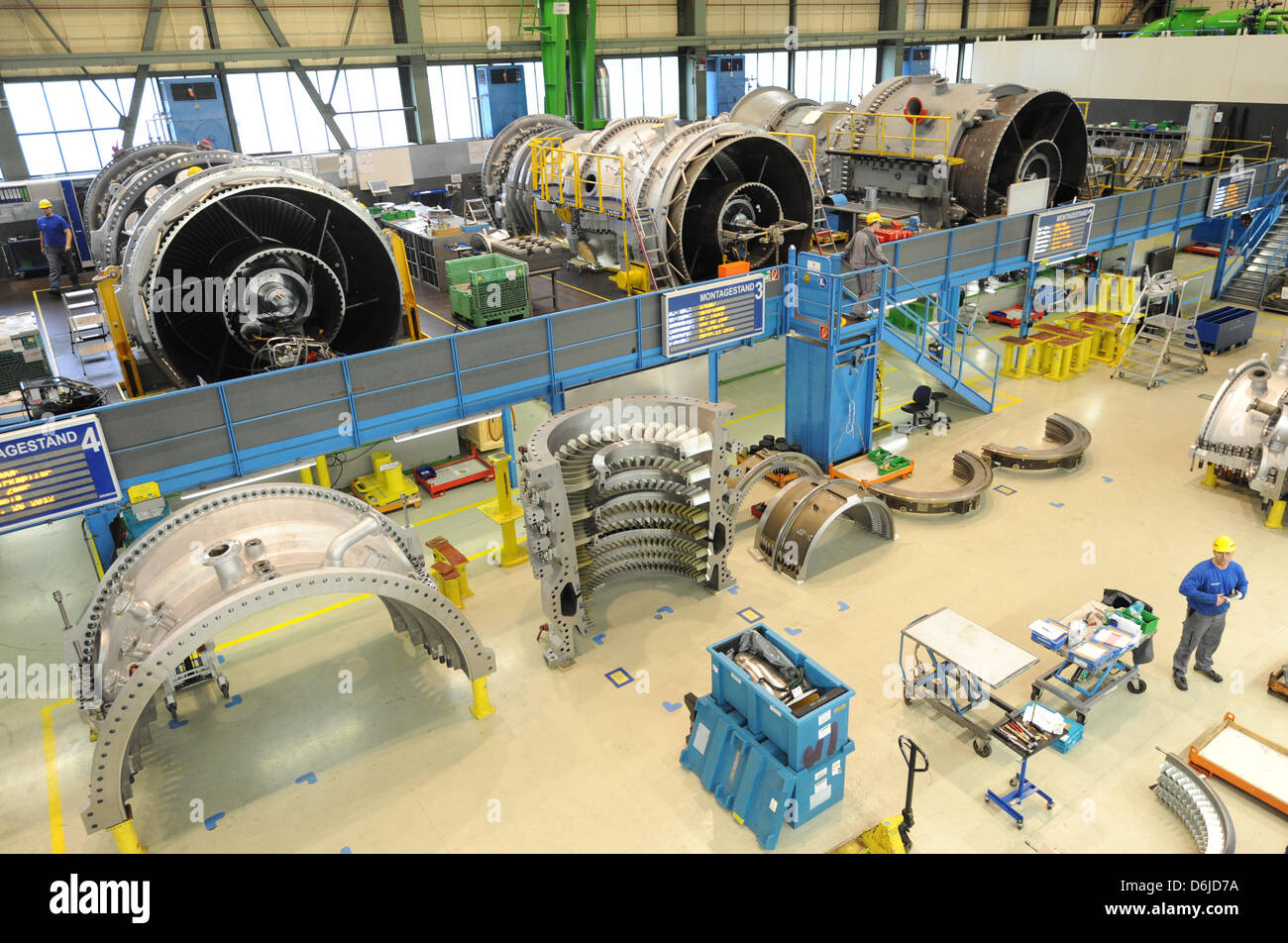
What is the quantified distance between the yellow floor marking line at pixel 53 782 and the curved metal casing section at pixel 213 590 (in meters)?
0.78

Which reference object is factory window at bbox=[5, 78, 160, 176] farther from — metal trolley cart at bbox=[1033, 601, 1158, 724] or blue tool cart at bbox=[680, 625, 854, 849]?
metal trolley cart at bbox=[1033, 601, 1158, 724]

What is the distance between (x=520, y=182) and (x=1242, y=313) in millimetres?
14644

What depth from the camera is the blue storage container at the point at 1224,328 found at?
16.0 metres

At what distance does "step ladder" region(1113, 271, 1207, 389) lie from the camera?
1520 cm

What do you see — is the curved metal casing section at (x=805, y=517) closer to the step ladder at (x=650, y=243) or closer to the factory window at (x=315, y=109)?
the step ladder at (x=650, y=243)

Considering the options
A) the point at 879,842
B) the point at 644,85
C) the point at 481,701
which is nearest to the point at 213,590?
the point at 481,701

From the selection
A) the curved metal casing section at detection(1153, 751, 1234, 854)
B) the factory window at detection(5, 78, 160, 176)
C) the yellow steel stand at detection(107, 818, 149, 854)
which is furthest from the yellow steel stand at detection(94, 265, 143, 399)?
the factory window at detection(5, 78, 160, 176)

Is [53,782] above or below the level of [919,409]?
below

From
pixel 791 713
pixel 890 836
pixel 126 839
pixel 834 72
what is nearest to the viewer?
pixel 890 836

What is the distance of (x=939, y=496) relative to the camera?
1122cm

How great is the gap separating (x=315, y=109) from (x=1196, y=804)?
83.8ft

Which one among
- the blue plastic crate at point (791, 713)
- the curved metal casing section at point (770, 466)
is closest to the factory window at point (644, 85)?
the curved metal casing section at point (770, 466)

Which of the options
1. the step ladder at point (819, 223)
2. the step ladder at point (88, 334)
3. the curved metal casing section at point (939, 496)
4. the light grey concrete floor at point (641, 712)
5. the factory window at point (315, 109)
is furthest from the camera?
the factory window at point (315, 109)

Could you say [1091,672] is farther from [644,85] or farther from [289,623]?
[644,85]
